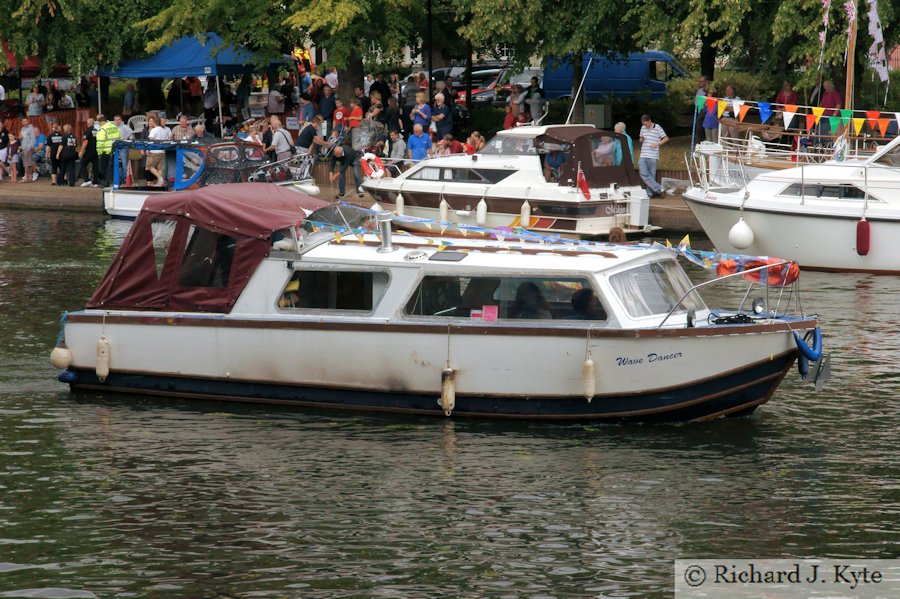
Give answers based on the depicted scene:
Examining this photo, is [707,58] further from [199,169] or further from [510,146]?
[199,169]

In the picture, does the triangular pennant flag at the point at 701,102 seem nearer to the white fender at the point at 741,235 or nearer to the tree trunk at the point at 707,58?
the white fender at the point at 741,235

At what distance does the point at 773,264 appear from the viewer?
16156 mm

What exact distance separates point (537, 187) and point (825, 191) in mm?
5544

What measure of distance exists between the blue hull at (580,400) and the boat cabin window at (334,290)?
94 cm

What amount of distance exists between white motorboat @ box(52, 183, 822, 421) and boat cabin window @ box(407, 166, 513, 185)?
1240 cm

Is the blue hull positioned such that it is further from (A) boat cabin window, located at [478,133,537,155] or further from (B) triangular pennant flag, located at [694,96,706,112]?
(B) triangular pennant flag, located at [694,96,706,112]

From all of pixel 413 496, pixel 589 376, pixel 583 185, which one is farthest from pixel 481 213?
pixel 413 496

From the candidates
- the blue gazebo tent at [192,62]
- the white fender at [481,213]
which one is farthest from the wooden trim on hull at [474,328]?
the blue gazebo tent at [192,62]

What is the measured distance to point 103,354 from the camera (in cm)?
1683

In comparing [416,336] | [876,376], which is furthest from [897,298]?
[416,336]

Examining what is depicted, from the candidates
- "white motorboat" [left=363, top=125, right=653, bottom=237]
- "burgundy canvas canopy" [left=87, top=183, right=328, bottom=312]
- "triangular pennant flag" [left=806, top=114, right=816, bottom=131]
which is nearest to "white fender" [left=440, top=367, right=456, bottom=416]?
"burgundy canvas canopy" [left=87, top=183, right=328, bottom=312]

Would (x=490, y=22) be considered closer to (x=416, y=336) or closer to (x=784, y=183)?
(x=784, y=183)

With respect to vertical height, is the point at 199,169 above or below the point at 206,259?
above

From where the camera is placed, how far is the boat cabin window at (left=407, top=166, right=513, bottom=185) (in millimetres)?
29406
